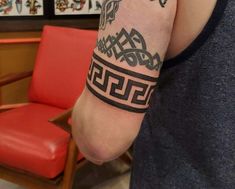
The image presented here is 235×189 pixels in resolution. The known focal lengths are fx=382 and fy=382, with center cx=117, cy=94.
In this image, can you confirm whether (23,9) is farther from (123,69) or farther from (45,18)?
(123,69)

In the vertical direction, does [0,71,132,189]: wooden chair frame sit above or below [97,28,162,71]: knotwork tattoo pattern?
below

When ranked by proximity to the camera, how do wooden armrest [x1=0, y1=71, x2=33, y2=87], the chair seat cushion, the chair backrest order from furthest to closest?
the chair backrest → wooden armrest [x1=0, y1=71, x2=33, y2=87] → the chair seat cushion

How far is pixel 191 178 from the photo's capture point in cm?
52

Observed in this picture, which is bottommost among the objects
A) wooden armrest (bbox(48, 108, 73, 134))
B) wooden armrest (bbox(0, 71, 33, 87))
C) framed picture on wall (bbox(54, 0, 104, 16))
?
wooden armrest (bbox(0, 71, 33, 87))

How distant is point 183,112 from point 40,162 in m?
1.11

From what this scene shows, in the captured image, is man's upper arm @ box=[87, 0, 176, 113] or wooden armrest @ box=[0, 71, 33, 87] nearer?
man's upper arm @ box=[87, 0, 176, 113]

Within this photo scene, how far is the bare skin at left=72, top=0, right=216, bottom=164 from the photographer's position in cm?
42

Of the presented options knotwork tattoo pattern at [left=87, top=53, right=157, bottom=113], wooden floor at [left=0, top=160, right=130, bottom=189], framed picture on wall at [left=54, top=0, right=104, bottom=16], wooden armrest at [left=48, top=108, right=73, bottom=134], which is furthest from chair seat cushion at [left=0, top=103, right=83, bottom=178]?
knotwork tattoo pattern at [left=87, top=53, right=157, bottom=113]

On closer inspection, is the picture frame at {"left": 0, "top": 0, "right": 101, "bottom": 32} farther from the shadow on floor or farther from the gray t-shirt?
the gray t-shirt

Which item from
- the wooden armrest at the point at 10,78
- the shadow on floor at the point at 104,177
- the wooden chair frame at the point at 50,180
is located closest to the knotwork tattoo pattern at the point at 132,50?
the wooden chair frame at the point at 50,180

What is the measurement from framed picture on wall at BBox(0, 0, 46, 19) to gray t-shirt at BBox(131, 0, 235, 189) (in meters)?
1.70

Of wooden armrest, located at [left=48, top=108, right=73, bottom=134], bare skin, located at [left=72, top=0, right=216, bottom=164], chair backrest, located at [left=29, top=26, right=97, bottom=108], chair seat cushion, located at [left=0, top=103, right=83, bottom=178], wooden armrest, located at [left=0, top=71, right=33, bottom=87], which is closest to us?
bare skin, located at [left=72, top=0, right=216, bottom=164]

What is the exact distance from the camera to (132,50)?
440 mm

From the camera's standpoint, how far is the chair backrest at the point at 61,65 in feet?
6.40
